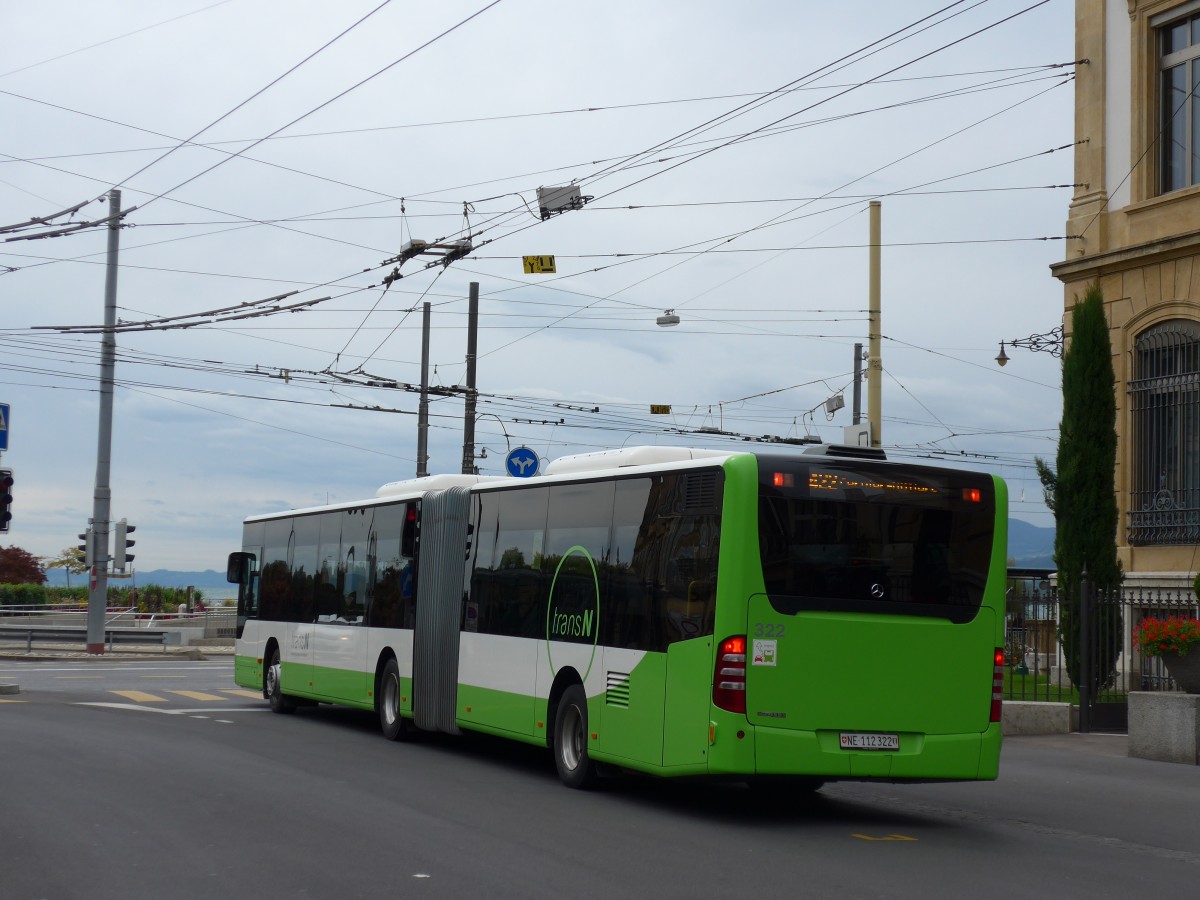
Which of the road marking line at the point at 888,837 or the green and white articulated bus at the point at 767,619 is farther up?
the green and white articulated bus at the point at 767,619

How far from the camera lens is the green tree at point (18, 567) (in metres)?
80.4

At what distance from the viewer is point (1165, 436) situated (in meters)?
23.3

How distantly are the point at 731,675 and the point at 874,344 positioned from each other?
45.4ft

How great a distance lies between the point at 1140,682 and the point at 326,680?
35.9 ft

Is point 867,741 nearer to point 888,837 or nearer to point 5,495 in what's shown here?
point 888,837

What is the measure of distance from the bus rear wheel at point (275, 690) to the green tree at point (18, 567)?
2447 inches

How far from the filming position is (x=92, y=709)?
22094 mm

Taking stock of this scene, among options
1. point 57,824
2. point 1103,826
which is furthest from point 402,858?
point 1103,826

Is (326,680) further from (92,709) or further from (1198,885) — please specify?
(1198,885)

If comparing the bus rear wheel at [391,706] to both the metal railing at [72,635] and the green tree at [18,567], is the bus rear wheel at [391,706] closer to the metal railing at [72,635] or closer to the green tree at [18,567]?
the metal railing at [72,635]

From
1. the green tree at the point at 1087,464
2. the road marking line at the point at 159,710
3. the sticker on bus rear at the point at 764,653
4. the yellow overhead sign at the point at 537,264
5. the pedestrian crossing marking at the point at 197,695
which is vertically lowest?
the pedestrian crossing marking at the point at 197,695

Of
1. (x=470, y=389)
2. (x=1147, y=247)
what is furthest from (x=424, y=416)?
(x=1147, y=247)

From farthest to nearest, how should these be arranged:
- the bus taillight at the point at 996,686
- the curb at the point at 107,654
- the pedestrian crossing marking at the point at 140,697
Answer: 1. the curb at the point at 107,654
2. the pedestrian crossing marking at the point at 140,697
3. the bus taillight at the point at 996,686

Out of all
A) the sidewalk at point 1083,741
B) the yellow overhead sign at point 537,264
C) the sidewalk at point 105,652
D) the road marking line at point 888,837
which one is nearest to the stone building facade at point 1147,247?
the sidewalk at point 1083,741
